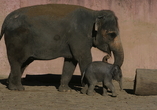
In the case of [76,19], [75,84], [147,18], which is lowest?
[75,84]

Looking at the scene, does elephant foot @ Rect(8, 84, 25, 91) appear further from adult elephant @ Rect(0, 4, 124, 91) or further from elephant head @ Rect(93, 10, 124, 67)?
elephant head @ Rect(93, 10, 124, 67)

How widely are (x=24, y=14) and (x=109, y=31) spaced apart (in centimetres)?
192

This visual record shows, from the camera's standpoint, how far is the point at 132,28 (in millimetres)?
14641

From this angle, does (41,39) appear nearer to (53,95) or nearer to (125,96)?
(53,95)

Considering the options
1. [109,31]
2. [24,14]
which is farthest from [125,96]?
[24,14]

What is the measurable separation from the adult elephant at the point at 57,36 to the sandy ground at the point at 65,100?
51 centimetres

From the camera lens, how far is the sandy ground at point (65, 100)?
799cm

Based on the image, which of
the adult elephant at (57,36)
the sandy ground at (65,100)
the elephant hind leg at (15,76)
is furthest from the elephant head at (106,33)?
the elephant hind leg at (15,76)

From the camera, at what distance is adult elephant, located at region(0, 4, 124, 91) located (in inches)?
388

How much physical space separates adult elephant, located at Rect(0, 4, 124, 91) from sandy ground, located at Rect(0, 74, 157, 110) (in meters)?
0.51

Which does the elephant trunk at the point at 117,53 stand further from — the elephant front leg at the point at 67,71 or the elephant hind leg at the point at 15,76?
the elephant hind leg at the point at 15,76

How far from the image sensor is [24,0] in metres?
14.3

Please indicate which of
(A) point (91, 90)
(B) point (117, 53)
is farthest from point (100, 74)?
(B) point (117, 53)

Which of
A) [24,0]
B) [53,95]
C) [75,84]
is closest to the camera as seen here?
[53,95]
